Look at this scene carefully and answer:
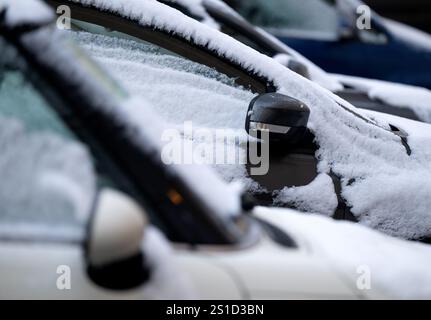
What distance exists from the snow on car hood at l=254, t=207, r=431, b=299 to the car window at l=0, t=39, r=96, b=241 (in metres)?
0.58

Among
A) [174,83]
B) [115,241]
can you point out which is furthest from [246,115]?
[115,241]

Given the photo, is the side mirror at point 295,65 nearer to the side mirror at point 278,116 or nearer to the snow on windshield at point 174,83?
the snow on windshield at point 174,83

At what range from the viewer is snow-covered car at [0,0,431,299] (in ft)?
3.79

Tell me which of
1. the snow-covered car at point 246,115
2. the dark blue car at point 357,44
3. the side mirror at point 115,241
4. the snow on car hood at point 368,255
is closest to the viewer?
the side mirror at point 115,241

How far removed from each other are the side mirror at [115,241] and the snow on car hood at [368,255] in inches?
18.9

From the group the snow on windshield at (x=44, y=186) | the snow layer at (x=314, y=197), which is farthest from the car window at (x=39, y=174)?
Result: the snow layer at (x=314, y=197)

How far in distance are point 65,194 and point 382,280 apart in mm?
800

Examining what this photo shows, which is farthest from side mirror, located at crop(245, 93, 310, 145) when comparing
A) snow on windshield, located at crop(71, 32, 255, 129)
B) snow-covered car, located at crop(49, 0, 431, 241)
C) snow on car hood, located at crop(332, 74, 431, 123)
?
snow on car hood, located at crop(332, 74, 431, 123)

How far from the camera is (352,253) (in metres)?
1.36

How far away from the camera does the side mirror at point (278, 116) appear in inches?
84.0

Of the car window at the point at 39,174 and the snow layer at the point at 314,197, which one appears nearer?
the car window at the point at 39,174
